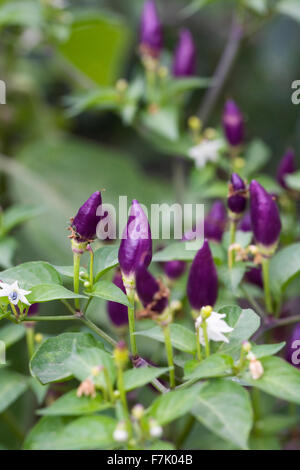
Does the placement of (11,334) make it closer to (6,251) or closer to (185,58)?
(6,251)

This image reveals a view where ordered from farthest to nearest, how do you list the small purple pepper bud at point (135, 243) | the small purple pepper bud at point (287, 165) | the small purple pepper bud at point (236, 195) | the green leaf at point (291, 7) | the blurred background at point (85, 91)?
1. the blurred background at point (85, 91)
2. the green leaf at point (291, 7)
3. the small purple pepper bud at point (287, 165)
4. the small purple pepper bud at point (236, 195)
5. the small purple pepper bud at point (135, 243)

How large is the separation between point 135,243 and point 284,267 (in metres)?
0.23

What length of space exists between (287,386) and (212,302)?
0.54ft

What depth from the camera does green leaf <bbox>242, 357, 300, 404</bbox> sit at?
490mm

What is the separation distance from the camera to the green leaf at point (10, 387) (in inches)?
25.4

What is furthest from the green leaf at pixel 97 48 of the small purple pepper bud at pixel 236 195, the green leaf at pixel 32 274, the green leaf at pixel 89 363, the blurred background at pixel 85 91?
the green leaf at pixel 89 363

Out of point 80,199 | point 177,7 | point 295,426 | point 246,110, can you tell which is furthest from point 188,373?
point 177,7

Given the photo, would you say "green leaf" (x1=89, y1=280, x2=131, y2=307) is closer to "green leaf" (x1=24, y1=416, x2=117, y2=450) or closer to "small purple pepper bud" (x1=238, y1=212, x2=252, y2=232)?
"green leaf" (x1=24, y1=416, x2=117, y2=450)

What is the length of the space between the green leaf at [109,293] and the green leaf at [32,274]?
0.04 meters

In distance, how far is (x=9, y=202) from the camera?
137 centimetres

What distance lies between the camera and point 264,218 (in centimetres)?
66

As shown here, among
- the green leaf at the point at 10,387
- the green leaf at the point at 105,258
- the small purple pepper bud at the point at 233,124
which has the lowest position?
the green leaf at the point at 10,387

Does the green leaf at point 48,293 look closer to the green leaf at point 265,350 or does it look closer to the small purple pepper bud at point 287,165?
the green leaf at point 265,350

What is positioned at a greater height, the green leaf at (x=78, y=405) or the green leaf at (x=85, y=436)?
the green leaf at (x=78, y=405)
